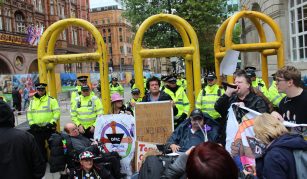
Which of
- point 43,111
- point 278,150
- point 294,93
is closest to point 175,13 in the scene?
point 43,111

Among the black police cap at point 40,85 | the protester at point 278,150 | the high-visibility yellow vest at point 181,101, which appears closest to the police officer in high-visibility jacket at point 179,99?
the high-visibility yellow vest at point 181,101

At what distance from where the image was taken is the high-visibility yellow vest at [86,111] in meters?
7.39

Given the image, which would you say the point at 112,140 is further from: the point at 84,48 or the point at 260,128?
the point at 84,48

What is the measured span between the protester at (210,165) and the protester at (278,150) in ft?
3.07

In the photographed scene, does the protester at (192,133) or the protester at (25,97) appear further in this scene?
the protester at (25,97)

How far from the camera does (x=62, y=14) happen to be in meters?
56.5

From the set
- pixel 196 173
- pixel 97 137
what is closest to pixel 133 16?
pixel 97 137

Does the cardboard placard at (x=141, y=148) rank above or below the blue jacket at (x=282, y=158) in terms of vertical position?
below

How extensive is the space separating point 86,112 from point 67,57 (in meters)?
1.45

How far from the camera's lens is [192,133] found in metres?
5.34

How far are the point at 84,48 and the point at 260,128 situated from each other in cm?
6080

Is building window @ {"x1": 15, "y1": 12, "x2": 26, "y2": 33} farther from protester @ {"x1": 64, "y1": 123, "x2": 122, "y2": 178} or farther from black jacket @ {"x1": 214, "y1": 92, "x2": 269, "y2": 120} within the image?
black jacket @ {"x1": 214, "y1": 92, "x2": 269, "y2": 120}

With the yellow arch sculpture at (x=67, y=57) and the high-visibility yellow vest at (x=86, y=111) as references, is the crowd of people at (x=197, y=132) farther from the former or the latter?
the yellow arch sculpture at (x=67, y=57)

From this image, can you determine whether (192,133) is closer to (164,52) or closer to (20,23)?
(164,52)
